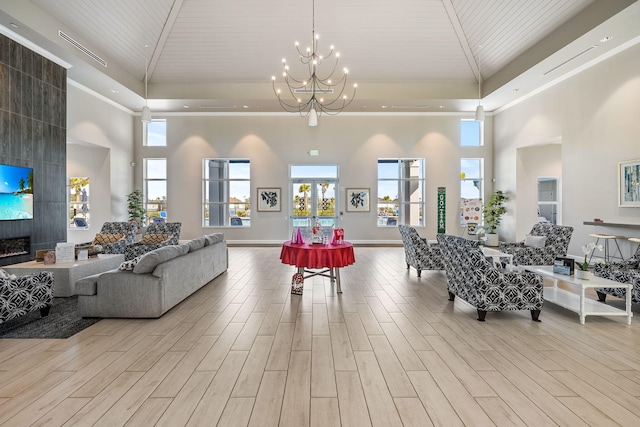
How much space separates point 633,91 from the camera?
647 cm

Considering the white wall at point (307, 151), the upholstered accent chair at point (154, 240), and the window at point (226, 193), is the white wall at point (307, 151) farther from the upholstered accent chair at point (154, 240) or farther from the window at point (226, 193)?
the upholstered accent chair at point (154, 240)

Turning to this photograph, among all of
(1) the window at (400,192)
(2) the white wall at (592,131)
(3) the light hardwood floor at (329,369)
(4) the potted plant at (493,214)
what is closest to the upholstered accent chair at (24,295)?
(3) the light hardwood floor at (329,369)

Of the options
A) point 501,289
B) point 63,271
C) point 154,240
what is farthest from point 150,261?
point 501,289

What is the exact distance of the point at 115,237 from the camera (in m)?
7.12

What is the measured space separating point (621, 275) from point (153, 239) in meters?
8.06

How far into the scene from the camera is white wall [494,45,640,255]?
659 cm

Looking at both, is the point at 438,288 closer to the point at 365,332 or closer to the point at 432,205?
the point at 365,332

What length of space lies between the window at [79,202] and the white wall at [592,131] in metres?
13.0

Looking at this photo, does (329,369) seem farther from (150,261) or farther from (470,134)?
(470,134)

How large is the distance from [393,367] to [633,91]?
7371 mm

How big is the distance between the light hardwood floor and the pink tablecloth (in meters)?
0.67

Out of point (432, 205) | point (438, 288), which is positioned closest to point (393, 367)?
point (438, 288)

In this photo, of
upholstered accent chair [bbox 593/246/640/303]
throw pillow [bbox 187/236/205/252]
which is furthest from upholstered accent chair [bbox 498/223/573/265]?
throw pillow [bbox 187/236/205/252]

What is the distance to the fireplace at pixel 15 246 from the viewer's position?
19.5 ft
